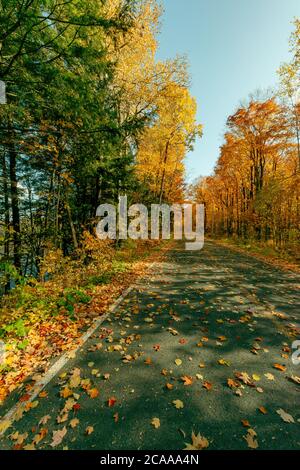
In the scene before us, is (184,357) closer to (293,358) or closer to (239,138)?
(293,358)

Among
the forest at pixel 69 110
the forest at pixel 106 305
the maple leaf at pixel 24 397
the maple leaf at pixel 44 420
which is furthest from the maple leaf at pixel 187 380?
the forest at pixel 69 110

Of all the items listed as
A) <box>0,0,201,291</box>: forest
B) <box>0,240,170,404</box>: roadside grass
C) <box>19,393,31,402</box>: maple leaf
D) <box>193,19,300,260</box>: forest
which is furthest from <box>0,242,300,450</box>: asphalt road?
<box>193,19,300,260</box>: forest

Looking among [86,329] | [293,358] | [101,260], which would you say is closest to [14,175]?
[101,260]

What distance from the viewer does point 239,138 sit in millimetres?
22344

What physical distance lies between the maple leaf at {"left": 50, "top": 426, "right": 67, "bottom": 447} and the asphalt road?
0.04 ft

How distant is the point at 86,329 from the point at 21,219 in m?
7.57

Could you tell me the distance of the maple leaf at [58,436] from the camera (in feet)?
7.79

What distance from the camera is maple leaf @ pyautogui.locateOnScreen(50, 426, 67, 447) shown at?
238cm

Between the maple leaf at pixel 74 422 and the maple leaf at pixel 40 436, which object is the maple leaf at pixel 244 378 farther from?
the maple leaf at pixel 40 436

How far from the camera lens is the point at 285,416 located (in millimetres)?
2678

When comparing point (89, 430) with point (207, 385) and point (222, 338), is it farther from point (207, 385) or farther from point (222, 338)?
point (222, 338)

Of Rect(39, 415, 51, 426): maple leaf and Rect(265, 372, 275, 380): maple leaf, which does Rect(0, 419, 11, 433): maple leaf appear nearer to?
Rect(39, 415, 51, 426): maple leaf

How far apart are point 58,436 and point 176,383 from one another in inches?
62.5

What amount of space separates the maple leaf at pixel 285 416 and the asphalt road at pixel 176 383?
0.11ft
